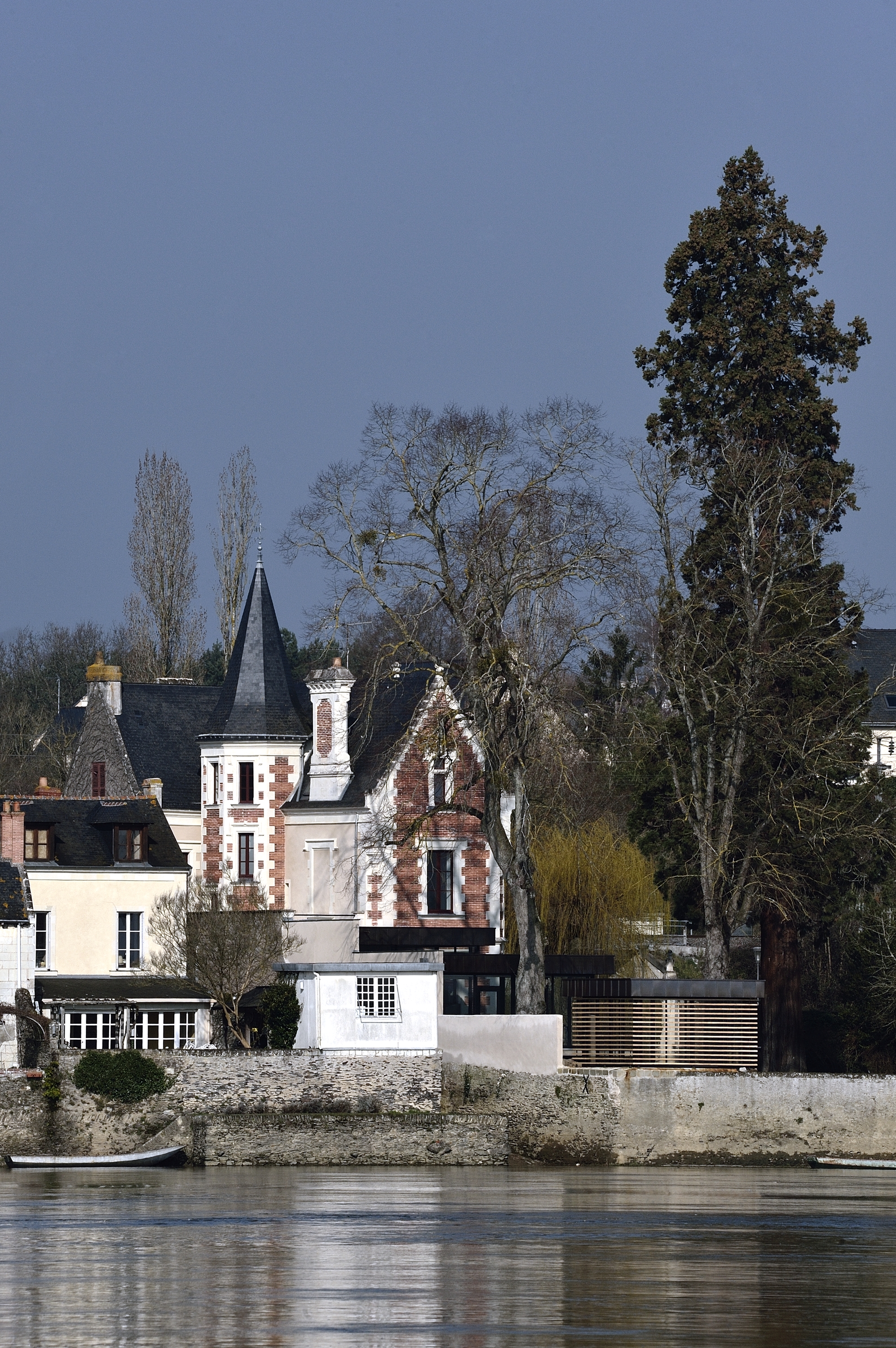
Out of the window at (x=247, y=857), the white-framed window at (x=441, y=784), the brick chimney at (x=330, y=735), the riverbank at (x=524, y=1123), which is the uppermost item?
the brick chimney at (x=330, y=735)

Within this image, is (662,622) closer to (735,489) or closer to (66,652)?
(735,489)

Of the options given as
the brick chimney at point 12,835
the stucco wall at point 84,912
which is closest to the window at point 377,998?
the stucco wall at point 84,912

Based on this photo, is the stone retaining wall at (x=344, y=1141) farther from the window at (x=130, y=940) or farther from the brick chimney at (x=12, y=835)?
the window at (x=130, y=940)

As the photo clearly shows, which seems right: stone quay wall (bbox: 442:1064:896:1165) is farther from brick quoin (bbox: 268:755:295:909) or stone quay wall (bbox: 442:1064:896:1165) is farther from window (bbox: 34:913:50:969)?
brick quoin (bbox: 268:755:295:909)

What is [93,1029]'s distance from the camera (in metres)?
54.1

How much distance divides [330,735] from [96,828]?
7.82 metres

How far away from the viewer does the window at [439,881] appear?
62.0 meters

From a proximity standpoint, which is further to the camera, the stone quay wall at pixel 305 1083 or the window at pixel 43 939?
the window at pixel 43 939

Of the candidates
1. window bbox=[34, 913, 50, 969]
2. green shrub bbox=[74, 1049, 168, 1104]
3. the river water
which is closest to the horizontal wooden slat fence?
the river water

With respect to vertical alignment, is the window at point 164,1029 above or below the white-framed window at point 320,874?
below

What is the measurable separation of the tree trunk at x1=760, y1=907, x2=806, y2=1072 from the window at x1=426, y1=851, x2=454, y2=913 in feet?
37.4

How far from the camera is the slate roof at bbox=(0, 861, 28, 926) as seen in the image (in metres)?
50.5

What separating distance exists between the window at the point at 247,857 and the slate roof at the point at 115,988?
23.0ft

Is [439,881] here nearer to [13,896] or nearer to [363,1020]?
[363,1020]
